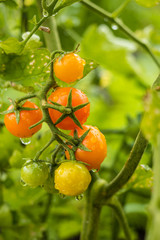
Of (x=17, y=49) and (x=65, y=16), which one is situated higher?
(x=17, y=49)

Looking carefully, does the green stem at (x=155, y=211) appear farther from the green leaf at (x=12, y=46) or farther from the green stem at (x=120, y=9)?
the green stem at (x=120, y=9)

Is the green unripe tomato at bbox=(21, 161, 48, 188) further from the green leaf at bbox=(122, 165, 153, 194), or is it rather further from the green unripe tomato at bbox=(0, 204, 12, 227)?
the green unripe tomato at bbox=(0, 204, 12, 227)

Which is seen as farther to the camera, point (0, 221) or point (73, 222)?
point (73, 222)

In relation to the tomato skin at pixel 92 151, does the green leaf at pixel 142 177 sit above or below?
below

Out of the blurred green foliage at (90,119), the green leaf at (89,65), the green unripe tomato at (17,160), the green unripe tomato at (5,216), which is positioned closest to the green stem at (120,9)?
the blurred green foliage at (90,119)

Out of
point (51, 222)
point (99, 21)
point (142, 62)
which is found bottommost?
point (51, 222)

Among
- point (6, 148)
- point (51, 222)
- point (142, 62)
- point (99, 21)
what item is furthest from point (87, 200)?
point (142, 62)

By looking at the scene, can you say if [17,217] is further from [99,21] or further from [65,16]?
[99,21]

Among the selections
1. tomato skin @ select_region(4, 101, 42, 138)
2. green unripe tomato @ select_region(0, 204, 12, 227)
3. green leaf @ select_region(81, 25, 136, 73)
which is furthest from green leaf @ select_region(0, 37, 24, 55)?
green leaf @ select_region(81, 25, 136, 73)
